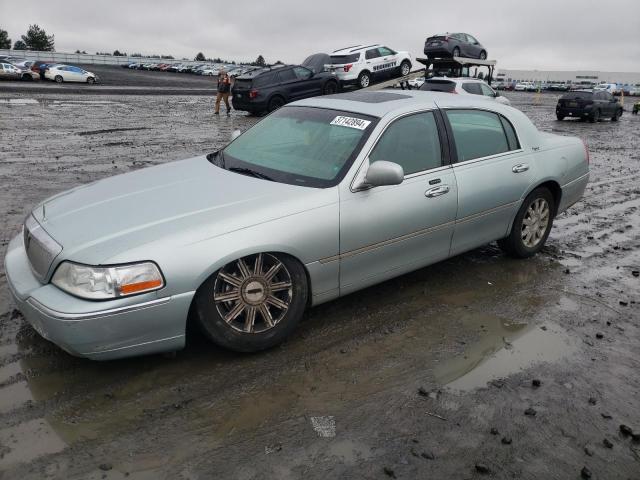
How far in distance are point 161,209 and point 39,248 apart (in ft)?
2.45

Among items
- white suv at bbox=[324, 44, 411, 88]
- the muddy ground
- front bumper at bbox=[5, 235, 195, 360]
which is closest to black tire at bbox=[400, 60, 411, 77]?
white suv at bbox=[324, 44, 411, 88]

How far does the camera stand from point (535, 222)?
17.6 ft

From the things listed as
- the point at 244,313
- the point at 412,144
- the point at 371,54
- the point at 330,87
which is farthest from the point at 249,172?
the point at 371,54

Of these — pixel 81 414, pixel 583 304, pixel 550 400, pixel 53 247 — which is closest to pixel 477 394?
pixel 550 400

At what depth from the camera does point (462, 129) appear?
4.66 metres

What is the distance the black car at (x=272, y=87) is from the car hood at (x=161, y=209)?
589 inches

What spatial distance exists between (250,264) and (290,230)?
0.33 meters

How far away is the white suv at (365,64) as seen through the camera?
20672 millimetres

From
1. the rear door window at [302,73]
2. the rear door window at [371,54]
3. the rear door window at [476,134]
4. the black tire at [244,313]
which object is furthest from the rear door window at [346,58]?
the black tire at [244,313]

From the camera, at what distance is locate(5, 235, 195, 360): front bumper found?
9.66 feet

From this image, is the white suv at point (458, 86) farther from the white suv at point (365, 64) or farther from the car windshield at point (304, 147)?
the car windshield at point (304, 147)

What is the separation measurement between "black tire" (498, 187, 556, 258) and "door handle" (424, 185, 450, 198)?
3.80 ft

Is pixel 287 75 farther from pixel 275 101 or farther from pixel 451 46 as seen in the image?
pixel 451 46

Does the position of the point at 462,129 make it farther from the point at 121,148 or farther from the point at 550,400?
the point at 121,148
